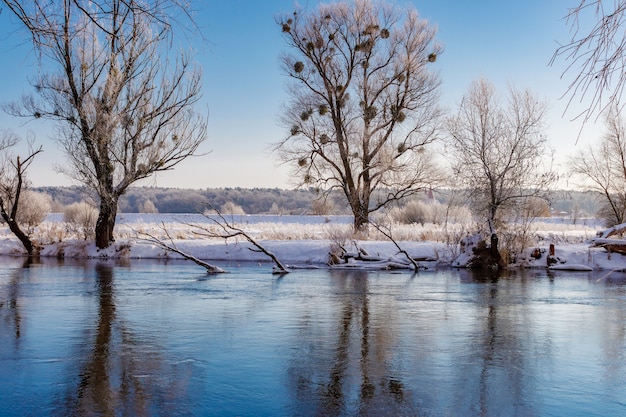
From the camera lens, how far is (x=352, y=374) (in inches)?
293

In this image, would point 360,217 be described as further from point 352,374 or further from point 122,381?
point 122,381

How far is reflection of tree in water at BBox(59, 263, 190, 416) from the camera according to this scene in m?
6.12

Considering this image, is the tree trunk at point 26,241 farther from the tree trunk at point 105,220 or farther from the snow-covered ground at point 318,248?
the tree trunk at point 105,220

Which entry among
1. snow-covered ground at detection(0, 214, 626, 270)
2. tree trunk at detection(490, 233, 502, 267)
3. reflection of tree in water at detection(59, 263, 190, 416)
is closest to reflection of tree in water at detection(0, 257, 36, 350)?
reflection of tree in water at detection(59, 263, 190, 416)

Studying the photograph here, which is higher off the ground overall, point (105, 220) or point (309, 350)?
point (105, 220)

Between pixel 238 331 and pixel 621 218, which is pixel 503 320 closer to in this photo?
pixel 238 331

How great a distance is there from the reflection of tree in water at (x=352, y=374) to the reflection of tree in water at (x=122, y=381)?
134 cm

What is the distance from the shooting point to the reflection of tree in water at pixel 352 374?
6.20m

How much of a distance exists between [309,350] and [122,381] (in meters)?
2.64

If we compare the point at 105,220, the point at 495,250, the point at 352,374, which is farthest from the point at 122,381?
the point at 105,220

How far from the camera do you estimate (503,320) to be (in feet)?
37.4

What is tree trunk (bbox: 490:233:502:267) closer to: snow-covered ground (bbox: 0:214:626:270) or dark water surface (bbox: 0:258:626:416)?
snow-covered ground (bbox: 0:214:626:270)

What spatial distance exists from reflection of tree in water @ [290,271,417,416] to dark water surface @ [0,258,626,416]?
23mm

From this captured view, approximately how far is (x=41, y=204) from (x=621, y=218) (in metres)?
36.3
